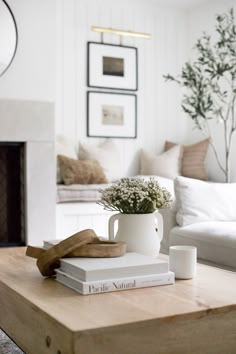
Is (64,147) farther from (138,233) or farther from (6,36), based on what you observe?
(138,233)

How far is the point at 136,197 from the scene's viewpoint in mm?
2094

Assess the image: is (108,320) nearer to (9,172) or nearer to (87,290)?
(87,290)

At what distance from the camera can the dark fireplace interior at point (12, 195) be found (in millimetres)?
4004

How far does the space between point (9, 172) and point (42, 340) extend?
270cm

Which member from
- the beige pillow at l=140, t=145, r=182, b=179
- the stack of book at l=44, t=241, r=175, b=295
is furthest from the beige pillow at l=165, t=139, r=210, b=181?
the stack of book at l=44, t=241, r=175, b=295

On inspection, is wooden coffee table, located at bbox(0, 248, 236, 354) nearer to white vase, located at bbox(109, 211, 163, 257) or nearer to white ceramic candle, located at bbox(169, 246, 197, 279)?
white ceramic candle, located at bbox(169, 246, 197, 279)

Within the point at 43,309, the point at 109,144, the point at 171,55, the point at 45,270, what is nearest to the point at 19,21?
the point at 109,144

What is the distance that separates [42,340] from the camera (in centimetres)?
145

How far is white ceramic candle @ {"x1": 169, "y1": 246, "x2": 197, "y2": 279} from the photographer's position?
1.86m

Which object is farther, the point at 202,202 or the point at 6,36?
the point at 6,36

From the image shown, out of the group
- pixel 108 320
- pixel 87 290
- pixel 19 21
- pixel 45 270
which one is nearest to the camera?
pixel 108 320

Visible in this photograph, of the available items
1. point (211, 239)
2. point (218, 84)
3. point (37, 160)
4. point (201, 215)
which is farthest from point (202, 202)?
point (218, 84)

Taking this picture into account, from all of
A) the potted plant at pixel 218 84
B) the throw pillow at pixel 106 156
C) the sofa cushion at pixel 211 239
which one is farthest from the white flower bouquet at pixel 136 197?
Result: the throw pillow at pixel 106 156

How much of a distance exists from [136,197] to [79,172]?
7.71 ft
